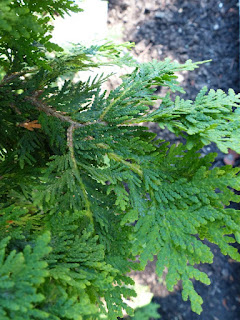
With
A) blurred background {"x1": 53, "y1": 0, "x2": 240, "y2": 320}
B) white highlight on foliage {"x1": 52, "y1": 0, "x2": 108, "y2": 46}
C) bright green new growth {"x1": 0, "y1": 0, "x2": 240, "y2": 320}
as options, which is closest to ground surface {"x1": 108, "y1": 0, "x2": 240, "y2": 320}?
blurred background {"x1": 53, "y1": 0, "x2": 240, "y2": 320}

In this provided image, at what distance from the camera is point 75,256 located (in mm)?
752

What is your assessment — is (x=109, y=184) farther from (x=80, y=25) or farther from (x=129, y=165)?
(x=80, y=25)

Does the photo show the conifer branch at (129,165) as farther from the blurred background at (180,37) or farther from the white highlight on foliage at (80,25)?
the white highlight on foliage at (80,25)

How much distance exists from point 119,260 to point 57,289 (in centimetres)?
26

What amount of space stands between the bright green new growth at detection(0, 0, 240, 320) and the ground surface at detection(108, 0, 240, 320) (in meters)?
2.16

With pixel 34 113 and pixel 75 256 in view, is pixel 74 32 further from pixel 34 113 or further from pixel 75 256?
pixel 75 256

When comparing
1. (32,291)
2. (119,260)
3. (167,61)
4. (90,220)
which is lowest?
(119,260)

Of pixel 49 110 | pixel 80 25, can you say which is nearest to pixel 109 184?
pixel 49 110

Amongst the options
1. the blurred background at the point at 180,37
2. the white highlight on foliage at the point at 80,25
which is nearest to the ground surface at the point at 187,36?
the blurred background at the point at 180,37

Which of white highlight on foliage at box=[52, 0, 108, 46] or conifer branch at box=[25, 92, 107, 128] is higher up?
white highlight on foliage at box=[52, 0, 108, 46]

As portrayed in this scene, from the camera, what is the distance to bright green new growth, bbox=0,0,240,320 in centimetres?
77

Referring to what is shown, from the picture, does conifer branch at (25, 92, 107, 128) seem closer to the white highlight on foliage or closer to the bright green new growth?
the bright green new growth

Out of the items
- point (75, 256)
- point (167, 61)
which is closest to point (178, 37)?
point (167, 61)

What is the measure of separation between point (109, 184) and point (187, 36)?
9.28 ft
